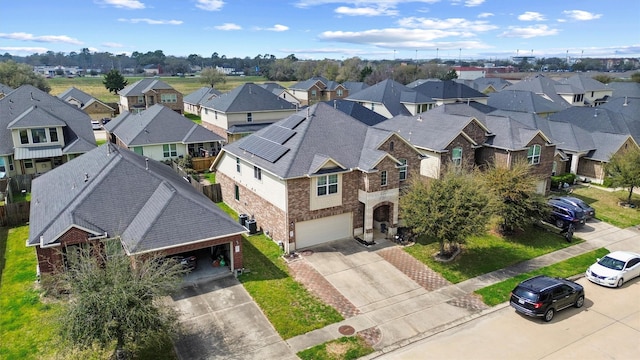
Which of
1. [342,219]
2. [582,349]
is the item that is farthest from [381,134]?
[582,349]

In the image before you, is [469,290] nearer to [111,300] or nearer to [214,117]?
[111,300]

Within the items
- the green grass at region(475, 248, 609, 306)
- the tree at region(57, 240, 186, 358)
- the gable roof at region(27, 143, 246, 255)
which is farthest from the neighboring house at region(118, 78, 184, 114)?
the green grass at region(475, 248, 609, 306)

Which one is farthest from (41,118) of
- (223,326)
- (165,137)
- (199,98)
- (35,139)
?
(199,98)

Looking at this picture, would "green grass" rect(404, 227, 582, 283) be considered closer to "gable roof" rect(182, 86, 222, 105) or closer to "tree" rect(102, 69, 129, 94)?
"gable roof" rect(182, 86, 222, 105)

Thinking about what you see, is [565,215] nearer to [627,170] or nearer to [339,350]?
[627,170]

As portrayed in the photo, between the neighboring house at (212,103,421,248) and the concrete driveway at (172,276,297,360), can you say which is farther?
the neighboring house at (212,103,421,248)
